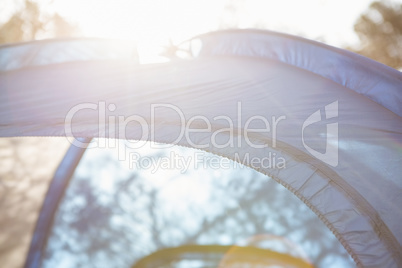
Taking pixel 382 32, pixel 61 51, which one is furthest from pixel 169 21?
pixel 382 32

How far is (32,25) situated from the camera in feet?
18.8

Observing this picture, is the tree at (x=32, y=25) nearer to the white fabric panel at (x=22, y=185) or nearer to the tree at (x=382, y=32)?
the white fabric panel at (x=22, y=185)

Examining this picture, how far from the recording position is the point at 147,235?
227cm

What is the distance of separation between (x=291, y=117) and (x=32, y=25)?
19.3 feet

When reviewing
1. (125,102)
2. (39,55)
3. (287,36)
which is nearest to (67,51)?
(39,55)

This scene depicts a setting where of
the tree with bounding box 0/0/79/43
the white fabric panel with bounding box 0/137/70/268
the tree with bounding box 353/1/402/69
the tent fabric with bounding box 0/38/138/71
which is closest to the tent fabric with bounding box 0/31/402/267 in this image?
the tent fabric with bounding box 0/38/138/71

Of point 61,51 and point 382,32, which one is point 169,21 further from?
point 382,32

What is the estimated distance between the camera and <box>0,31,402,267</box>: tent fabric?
1116mm

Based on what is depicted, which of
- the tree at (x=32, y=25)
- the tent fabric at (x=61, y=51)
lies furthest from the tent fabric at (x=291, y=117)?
the tree at (x=32, y=25)

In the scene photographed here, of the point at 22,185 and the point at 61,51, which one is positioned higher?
the point at 61,51

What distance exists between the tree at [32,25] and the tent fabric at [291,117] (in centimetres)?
490

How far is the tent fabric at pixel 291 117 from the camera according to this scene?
1.12 m

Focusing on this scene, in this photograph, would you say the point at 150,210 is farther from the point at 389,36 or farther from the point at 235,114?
the point at 389,36

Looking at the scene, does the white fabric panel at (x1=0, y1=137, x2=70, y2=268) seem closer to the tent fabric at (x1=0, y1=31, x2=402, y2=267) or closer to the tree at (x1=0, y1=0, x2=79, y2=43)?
Result: the tent fabric at (x1=0, y1=31, x2=402, y2=267)
